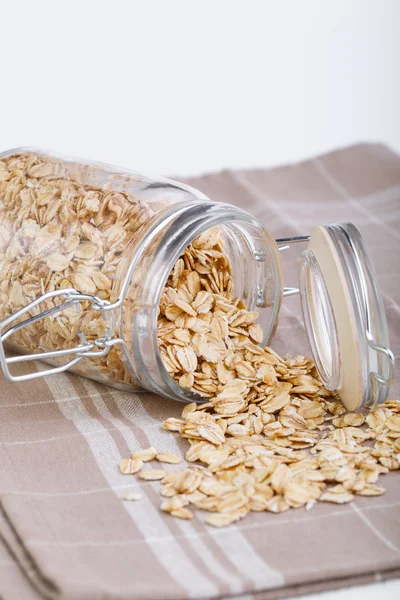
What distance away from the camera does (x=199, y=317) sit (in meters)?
1.17

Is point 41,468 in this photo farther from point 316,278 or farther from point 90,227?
point 316,278

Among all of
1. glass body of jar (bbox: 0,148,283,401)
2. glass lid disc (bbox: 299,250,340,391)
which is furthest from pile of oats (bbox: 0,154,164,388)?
glass lid disc (bbox: 299,250,340,391)

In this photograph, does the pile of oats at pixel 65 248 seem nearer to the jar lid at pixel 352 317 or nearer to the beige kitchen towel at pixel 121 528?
the beige kitchen towel at pixel 121 528

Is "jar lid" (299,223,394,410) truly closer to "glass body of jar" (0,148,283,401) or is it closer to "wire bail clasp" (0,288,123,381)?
"glass body of jar" (0,148,283,401)

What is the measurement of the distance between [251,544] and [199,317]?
36 cm

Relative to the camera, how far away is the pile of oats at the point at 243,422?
97 centimetres

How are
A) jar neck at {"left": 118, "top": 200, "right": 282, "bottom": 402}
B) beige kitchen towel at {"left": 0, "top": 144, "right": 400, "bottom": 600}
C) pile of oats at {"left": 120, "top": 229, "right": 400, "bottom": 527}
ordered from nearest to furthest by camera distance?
1. beige kitchen towel at {"left": 0, "top": 144, "right": 400, "bottom": 600}
2. pile of oats at {"left": 120, "top": 229, "right": 400, "bottom": 527}
3. jar neck at {"left": 118, "top": 200, "right": 282, "bottom": 402}

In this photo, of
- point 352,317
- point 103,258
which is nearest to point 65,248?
point 103,258

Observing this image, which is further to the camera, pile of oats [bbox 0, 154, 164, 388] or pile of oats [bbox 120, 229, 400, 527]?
pile of oats [bbox 0, 154, 164, 388]

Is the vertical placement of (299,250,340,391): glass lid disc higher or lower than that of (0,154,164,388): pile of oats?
lower

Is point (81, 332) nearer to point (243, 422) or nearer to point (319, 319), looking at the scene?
point (243, 422)

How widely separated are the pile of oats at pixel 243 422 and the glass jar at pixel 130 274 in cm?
4

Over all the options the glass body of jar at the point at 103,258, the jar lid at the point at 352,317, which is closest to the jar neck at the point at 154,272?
the glass body of jar at the point at 103,258

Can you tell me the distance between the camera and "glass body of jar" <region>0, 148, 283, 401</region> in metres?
1.08
